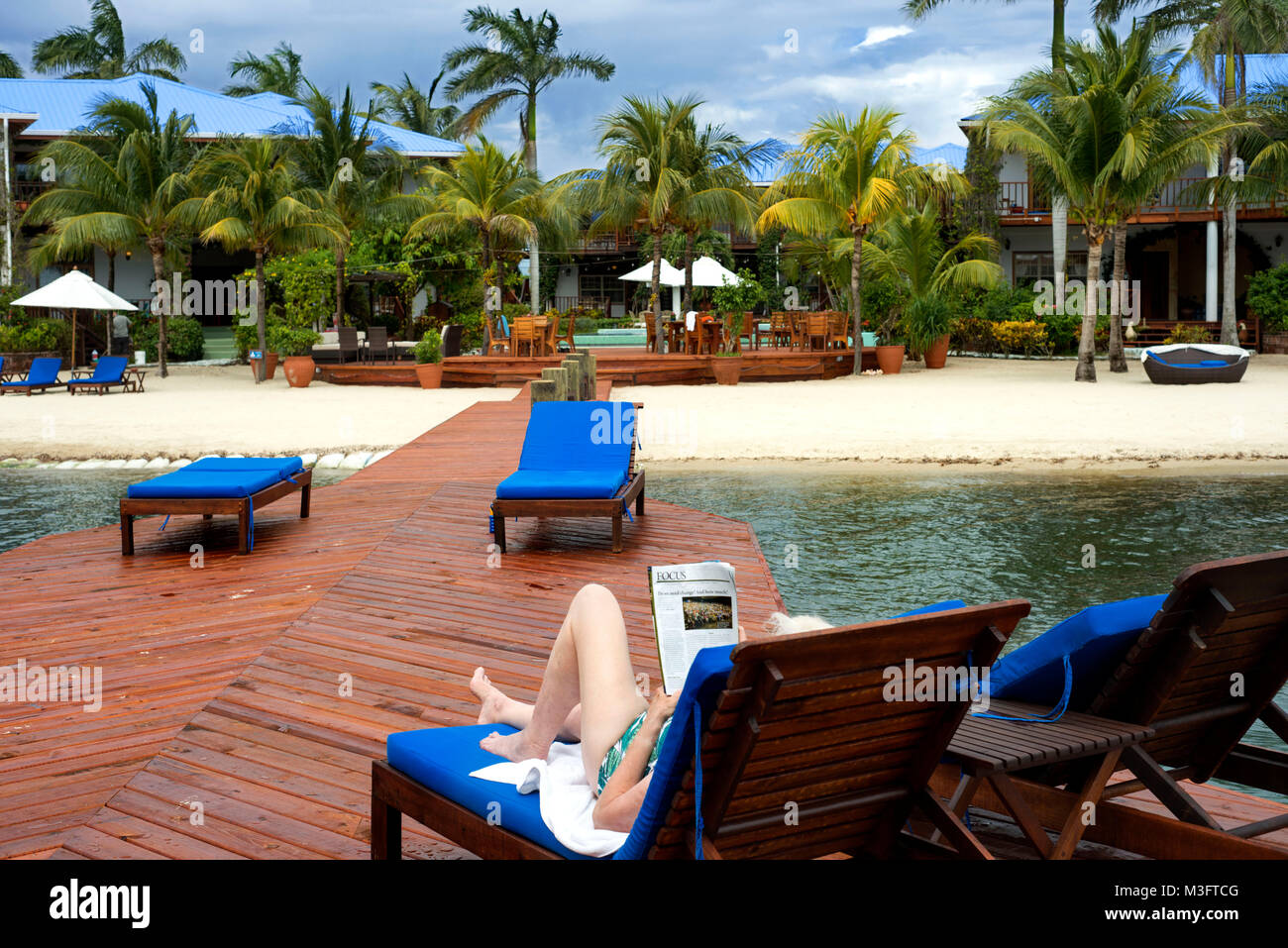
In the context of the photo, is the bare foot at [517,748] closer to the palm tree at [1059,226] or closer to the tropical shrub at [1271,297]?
the palm tree at [1059,226]

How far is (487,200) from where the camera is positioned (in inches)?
940

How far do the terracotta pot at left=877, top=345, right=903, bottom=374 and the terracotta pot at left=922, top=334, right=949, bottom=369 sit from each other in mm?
1296

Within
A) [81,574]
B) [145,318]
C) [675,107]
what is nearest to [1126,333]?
[675,107]

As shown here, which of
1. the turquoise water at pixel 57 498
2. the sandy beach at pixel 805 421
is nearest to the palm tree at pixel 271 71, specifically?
the sandy beach at pixel 805 421

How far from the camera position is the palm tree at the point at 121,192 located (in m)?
24.1

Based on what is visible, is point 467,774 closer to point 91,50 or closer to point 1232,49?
point 1232,49

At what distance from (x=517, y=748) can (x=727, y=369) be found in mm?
19819

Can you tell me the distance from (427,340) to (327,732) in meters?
20.1

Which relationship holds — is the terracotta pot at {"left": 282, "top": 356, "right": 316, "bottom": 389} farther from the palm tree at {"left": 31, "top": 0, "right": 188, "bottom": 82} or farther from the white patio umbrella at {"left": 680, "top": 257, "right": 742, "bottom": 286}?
the palm tree at {"left": 31, "top": 0, "right": 188, "bottom": 82}

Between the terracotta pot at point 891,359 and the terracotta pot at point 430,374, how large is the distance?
9.00m

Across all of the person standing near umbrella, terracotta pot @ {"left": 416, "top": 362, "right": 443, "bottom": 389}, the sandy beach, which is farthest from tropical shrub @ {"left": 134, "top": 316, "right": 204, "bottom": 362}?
terracotta pot @ {"left": 416, "top": 362, "right": 443, "bottom": 389}

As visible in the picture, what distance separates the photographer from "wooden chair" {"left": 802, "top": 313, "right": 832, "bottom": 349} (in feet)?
78.3

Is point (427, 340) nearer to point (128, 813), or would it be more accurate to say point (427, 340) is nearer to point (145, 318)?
point (145, 318)

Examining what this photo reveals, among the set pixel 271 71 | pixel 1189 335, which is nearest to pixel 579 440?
pixel 1189 335
